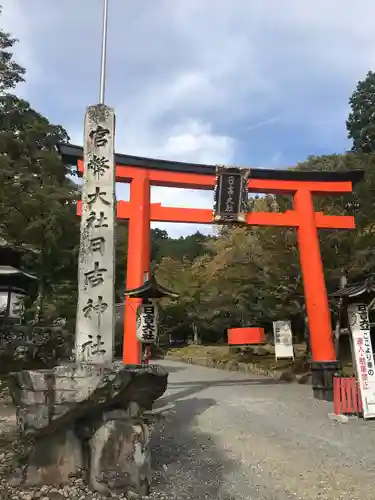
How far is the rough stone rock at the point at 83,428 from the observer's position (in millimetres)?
4418

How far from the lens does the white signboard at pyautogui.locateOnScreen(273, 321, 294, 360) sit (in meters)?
17.4

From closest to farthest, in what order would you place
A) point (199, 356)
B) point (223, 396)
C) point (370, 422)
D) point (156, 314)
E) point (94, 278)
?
1. point (94, 278)
2. point (370, 422)
3. point (156, 314)
4. point (223, 396)
5. point (199, 356)

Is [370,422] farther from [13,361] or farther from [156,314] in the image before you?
[13,361]

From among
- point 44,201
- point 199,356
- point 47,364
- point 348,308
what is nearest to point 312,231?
point 348,308

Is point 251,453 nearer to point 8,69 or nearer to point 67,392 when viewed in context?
point 67,392

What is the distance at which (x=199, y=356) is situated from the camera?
905 inches

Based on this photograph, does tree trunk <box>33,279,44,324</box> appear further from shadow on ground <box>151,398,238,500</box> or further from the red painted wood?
the red painted wood

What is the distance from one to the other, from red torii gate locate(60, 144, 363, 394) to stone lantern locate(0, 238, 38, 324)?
504 cm

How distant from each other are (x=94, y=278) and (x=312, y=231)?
767cm

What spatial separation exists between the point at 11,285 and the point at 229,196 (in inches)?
320

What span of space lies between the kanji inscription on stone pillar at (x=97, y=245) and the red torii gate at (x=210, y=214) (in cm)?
404

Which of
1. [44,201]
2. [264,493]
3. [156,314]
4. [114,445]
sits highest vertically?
[44,201]

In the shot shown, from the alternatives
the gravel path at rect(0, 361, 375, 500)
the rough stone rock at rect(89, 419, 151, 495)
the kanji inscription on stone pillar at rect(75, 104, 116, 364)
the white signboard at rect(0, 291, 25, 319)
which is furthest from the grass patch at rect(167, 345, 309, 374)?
the rough stone rock at rect(89, 419, 151, 495)

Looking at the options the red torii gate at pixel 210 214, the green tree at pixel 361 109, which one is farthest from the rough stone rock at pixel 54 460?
the green tree at pixel 361 109
